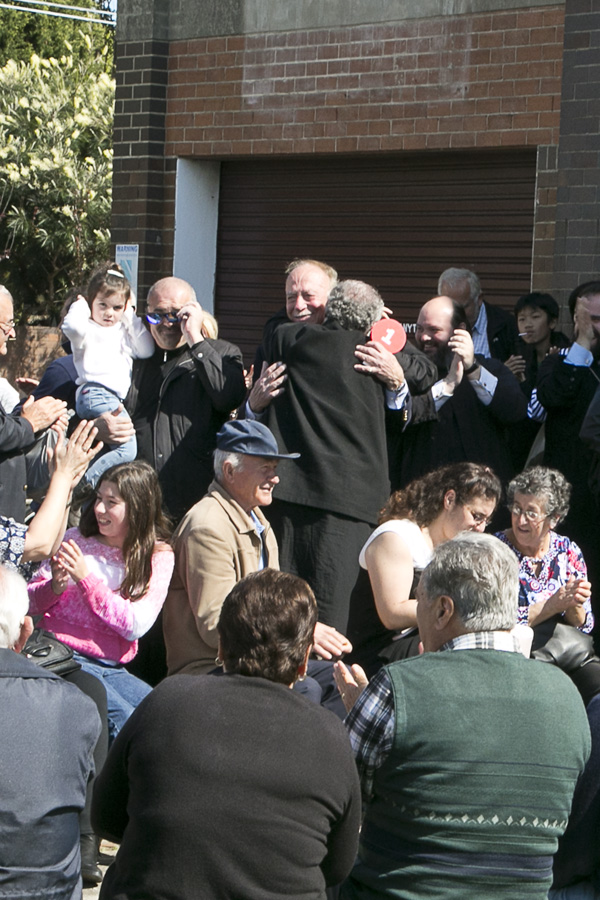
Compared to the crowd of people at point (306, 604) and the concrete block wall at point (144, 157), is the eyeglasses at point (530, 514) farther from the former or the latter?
the concrete block wall at point (144, 157)

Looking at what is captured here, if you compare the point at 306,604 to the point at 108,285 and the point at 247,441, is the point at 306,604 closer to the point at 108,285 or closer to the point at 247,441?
the point at 247,441

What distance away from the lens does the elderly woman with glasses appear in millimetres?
5355

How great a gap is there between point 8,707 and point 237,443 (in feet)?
6.65

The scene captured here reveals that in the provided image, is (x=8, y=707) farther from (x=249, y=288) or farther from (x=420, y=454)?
(x=249, y=288)

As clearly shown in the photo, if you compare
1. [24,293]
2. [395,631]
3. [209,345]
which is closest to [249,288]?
[209,345]

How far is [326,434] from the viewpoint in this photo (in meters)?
5.58

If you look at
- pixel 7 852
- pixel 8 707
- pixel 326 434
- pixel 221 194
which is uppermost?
pixel 221 194

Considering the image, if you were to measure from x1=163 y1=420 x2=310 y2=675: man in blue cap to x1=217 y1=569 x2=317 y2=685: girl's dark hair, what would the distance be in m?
1.60

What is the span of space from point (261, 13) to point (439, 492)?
5004 millimetres

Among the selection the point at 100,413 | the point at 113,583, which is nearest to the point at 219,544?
the point at 113,583

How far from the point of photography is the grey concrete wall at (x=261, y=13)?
313 inches

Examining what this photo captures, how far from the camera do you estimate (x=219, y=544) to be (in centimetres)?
482

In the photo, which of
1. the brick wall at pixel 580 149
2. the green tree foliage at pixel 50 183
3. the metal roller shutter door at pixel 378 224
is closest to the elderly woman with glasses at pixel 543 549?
the brick wall at pixel 580 149

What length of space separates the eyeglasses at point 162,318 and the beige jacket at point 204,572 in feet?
4.35
